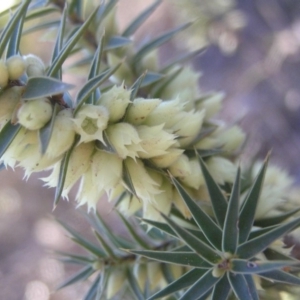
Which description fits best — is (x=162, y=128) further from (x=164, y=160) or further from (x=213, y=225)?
(x=213, y=225)

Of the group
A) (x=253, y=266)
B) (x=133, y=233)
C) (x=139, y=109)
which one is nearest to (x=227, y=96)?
(x=133, y=233)

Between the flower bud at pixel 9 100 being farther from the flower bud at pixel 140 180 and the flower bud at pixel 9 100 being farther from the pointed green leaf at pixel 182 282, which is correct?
the pointed green leaf at pixel 182 282

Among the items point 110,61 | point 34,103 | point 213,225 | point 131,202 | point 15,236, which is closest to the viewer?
point 34,103

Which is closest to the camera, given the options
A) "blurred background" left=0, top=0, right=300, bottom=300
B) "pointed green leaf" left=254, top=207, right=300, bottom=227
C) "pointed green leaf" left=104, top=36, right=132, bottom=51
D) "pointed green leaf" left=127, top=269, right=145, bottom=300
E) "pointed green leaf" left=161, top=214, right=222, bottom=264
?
"pointed green leaf" left=161, top=214, right=222, bottom=264

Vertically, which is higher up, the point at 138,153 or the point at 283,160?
the point at 138,153

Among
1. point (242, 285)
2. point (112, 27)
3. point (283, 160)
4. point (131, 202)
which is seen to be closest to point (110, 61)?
point (112, 27)

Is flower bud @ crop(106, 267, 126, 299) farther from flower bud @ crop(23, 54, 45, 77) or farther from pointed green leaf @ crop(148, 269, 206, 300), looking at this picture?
flower bud @ crop(23, 54, 45, 77)

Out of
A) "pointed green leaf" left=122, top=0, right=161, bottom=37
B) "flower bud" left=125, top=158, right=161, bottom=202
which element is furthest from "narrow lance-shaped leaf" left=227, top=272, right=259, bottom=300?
"pointed green leaf" left=122, top=0, right=161, bottom=37

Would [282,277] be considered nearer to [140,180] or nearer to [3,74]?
[140,180]
